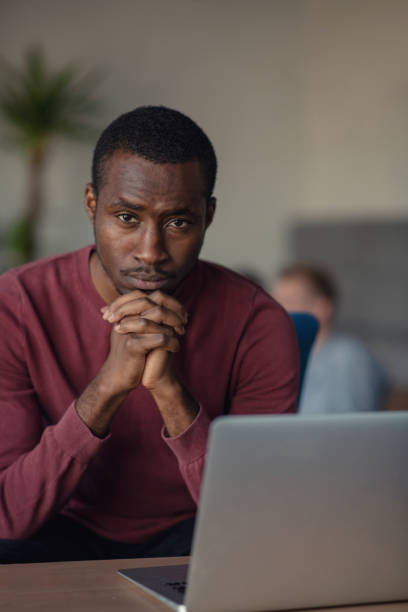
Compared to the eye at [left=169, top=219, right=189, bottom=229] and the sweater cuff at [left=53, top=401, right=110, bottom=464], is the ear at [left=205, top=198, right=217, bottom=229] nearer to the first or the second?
the eye at [left=169, top=219, right=189, bottom=229]

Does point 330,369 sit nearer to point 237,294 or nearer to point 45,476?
point 237,294

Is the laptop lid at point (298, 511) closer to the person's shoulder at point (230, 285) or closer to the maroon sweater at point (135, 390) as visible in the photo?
the maroon sweater at point (135, 390)

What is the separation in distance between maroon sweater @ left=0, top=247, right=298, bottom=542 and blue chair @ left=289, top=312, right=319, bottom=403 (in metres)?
0.14

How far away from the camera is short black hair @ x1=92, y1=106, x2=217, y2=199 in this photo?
1.23m

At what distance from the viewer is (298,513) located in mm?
804

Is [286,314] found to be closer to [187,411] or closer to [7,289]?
[187,411]

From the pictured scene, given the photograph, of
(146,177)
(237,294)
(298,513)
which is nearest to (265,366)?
(237,294)

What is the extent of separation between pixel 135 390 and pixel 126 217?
283mm

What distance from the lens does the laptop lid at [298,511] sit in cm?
78

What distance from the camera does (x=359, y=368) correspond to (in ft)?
8.85

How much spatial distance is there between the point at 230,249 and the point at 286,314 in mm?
3939

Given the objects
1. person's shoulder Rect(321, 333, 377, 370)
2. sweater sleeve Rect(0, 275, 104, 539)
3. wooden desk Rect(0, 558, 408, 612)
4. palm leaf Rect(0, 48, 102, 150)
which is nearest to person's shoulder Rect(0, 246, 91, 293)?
sweater sleeve Rect(0, 275, 104, 539)

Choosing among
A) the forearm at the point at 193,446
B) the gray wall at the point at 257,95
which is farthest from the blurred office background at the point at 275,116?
the forearm at the point at 193,446

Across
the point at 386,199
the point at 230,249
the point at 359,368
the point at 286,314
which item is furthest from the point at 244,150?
the point at 286,314
